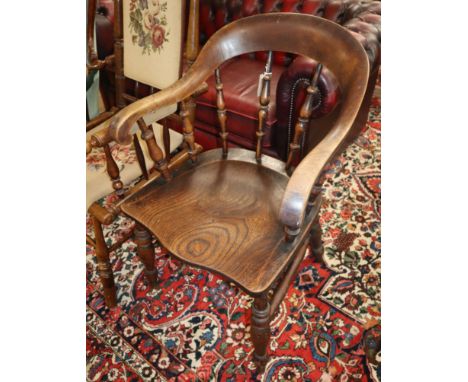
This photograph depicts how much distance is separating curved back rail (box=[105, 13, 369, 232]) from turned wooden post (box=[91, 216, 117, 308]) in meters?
0.44

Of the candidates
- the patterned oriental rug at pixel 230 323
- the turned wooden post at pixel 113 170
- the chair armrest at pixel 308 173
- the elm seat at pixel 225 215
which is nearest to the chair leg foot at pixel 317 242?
the patterned oriental rug at pixel 230 323

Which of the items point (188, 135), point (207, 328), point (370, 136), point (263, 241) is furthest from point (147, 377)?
point (370, 136)

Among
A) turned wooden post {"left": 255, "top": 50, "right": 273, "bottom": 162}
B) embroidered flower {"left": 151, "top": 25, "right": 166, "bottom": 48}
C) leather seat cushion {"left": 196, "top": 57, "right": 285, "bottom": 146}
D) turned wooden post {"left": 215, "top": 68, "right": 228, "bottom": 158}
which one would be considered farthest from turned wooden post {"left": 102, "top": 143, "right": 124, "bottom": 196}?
leather seat cushion {"left": 196, "top": 57, "right": 285, "bottom": 146}

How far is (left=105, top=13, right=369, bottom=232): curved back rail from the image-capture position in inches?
35.6

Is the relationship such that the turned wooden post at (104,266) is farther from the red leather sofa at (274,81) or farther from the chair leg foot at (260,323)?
the red leather sofa at (274,81)

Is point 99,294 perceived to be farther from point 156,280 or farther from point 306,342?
point 306,342

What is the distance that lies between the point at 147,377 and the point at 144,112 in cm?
106

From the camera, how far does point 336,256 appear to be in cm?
188

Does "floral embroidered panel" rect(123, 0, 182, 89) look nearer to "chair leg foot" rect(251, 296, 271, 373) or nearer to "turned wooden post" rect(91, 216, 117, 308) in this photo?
"turned wooden post" rect(91, 216, 117, 308)

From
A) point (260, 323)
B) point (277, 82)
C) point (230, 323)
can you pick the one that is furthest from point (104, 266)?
point (277, 82)

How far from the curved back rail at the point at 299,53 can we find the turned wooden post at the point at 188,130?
10cm

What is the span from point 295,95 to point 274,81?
0.56m

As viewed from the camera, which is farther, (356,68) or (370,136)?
(370,136)

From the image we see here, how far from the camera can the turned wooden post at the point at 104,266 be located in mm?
1404
